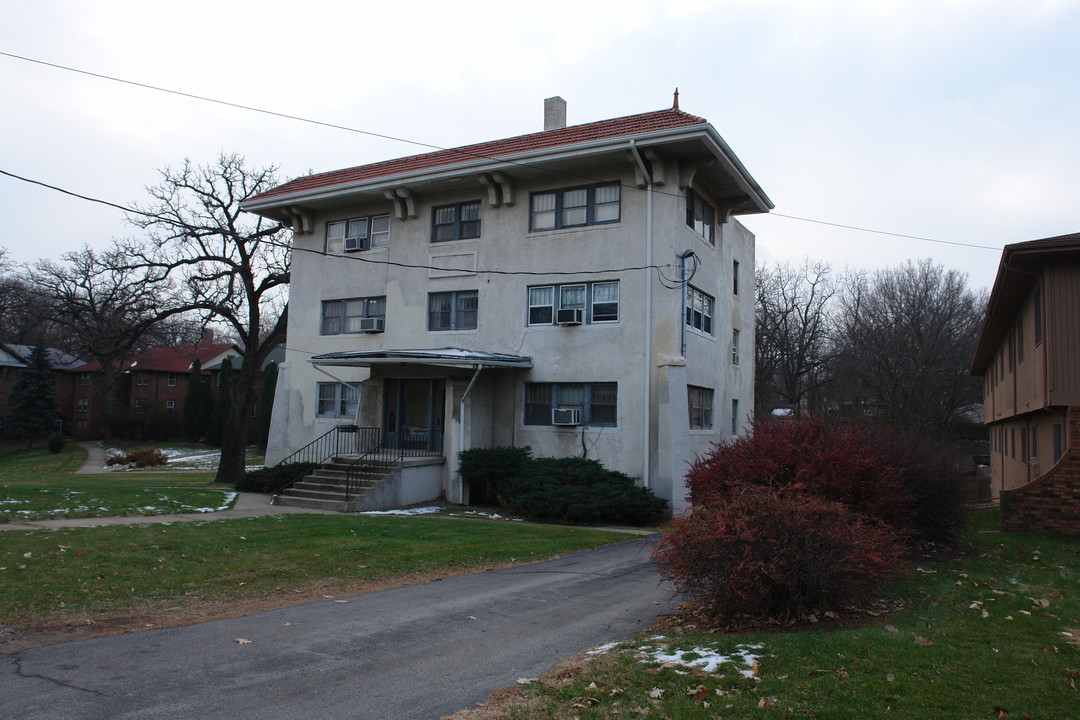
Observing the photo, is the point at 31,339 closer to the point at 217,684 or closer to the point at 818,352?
the point at 818,352

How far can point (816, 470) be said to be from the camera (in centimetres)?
1046

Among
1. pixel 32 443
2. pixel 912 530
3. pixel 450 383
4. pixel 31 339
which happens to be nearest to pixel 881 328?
pixel 450 383

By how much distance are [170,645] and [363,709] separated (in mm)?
2582

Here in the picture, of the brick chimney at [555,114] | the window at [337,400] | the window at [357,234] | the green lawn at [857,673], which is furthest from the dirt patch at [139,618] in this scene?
the brick chimney at [555,114]

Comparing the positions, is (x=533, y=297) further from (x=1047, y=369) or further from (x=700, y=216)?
(x=1047, y=369)

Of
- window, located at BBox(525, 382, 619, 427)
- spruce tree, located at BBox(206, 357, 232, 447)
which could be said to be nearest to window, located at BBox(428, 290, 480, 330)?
window, located at BBox(525, 382, 619, 427)

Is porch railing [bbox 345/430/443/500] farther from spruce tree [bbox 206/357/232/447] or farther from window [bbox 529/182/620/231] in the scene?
spruce tree [bbox 206/357/232/447]

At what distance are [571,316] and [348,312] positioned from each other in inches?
315

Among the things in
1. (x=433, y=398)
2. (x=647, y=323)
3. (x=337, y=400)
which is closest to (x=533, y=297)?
(x=647, y=323)

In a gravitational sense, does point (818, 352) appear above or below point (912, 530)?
above

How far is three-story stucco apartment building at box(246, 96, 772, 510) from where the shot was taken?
63.5ft

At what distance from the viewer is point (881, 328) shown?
4559 cm

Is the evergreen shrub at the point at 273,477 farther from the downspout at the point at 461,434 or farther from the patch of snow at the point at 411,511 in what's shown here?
the downspout at the point at 461,434

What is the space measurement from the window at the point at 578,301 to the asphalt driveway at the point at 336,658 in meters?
11.2
